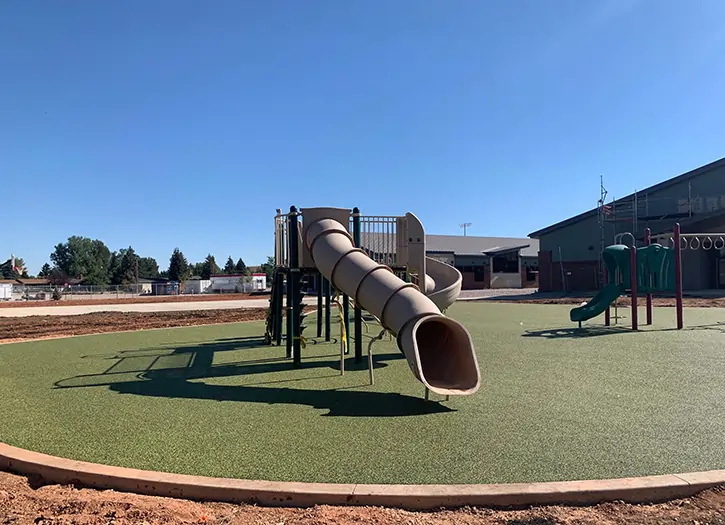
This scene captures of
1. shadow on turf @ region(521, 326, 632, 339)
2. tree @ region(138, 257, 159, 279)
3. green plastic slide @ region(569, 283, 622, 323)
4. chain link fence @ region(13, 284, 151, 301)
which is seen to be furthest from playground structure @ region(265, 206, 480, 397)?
tree @ region(138, 257, 159, 279)

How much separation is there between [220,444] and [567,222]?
41.0m

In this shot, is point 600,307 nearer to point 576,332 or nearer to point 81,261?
point 576,332

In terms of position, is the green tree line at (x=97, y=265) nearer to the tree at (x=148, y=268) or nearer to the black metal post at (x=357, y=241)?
the tree at (x=148, y=268)

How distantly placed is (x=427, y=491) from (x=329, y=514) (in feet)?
2.34

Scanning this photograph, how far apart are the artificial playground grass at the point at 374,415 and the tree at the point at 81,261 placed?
110523mm

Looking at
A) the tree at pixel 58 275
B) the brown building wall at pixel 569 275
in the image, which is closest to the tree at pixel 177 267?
the tree at pixel 58 275

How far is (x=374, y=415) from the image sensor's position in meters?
5.52

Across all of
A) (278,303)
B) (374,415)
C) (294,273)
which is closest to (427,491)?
(374,415)

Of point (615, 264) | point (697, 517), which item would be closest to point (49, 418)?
point (697, 517)

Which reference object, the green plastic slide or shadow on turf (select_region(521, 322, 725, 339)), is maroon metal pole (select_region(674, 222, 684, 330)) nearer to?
shadow on turf (select_region(521, 322, 725, 339))

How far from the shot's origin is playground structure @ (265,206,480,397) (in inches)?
246

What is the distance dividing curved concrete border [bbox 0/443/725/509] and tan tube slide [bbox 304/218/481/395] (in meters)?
2.10

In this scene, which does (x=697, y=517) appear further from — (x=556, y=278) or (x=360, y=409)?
(x=556, y=278)

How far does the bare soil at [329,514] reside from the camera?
3.25 m
